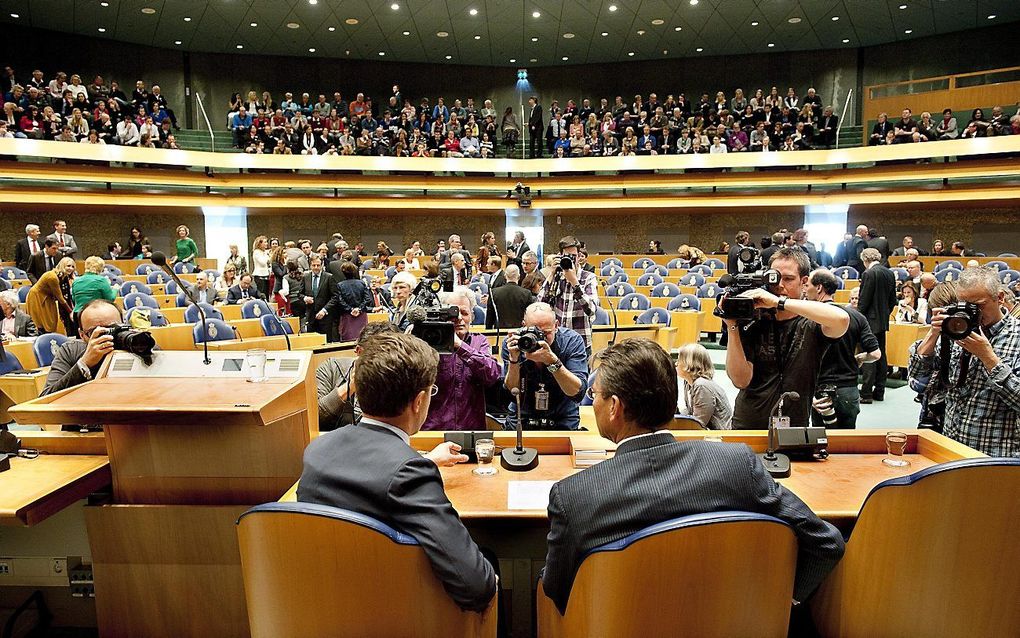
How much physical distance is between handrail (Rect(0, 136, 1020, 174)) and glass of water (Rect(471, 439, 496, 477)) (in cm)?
1462

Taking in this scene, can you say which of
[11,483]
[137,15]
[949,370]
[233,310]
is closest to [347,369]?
[11,483]

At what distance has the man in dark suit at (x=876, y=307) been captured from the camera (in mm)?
6234

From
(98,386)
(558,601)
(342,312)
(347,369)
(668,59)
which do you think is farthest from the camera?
(668,59)

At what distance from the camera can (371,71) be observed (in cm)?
2011

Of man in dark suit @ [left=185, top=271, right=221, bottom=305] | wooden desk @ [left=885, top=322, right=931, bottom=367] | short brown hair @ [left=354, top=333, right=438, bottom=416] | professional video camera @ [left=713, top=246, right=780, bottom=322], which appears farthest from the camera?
man in dark suit @ [left=185, top=271, right=221, bottom=305]

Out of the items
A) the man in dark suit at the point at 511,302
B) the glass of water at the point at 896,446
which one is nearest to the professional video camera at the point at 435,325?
the glass of water at the point at 896,446

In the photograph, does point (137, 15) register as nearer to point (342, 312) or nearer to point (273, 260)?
point (273, 260)

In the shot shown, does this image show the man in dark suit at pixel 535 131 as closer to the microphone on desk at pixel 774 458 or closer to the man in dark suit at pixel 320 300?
the man in dark suit at pixel 320 300

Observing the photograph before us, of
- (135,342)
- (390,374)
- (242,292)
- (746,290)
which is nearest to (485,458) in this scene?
(390,374)

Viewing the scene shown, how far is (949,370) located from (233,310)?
7424mm

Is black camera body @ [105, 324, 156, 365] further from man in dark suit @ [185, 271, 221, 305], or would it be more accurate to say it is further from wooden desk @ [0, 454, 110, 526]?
man in dark suit @ [185, 271, 221, 305]

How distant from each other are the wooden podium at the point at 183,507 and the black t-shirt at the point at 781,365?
1.99 metres

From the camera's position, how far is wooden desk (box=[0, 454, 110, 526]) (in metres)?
2.00

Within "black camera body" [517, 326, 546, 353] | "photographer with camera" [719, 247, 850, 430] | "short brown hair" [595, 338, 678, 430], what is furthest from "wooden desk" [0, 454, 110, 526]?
"photographer with camera" [719, 247, 850, 430]
